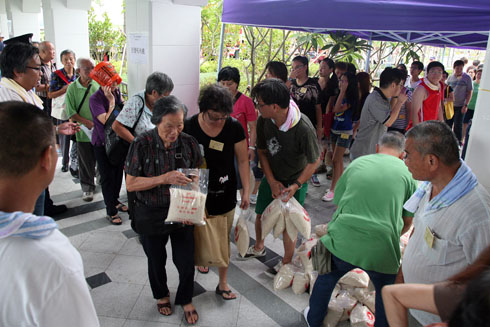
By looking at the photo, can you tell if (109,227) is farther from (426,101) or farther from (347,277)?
(426,101)

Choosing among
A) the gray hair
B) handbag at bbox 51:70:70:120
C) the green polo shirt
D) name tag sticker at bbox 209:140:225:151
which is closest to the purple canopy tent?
the gray hair

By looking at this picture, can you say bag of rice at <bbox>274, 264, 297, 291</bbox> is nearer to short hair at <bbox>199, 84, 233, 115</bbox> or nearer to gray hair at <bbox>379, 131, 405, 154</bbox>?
gray hair at <bbox>379, 131, 405, 154</bbox>

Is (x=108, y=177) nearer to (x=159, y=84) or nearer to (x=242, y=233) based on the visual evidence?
(x=159, y=84)

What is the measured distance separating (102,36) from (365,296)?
14.4 meters

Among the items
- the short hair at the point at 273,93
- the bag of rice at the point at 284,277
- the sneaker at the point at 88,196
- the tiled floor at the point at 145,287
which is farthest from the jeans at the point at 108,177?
the bag of rice at the point at 284,277

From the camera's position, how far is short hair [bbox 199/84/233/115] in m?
2.45

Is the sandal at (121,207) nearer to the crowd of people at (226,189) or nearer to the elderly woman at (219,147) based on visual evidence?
the crowd of people at (226,189)

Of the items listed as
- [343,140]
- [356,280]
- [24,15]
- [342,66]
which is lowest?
[356,280]

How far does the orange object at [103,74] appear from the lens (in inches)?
140

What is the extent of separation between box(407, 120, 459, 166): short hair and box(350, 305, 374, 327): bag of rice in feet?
4.57

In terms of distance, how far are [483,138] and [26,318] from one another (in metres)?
2.38

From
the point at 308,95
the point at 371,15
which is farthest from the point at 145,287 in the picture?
the point at 371,15

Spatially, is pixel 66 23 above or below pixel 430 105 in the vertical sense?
above

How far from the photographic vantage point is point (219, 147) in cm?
263
